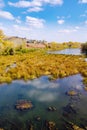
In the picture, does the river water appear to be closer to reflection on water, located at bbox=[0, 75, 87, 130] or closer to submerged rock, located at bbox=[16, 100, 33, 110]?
reflection on water, located at bbox=[0, 75, 87, 130]

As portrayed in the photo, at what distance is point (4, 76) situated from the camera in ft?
105

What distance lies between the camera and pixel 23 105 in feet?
65.5

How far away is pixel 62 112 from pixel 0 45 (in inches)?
1666

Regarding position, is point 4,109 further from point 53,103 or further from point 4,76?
point 4,76

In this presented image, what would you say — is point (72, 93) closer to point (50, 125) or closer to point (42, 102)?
point (42, 102)

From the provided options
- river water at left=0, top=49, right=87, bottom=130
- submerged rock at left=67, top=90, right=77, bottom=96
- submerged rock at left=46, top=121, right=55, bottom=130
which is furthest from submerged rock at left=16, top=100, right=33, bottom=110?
submerged rock at left=67, top=90, right=77, bottom=96

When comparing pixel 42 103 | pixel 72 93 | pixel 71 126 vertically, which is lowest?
pixel 71 126

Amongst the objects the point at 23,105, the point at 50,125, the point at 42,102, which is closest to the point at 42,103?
the point at 42,102

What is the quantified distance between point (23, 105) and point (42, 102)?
7.32 ft

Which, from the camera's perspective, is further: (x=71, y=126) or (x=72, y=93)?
(x=72, y=93)

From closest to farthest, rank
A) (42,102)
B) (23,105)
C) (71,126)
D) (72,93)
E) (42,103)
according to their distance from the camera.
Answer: (71,126)
(23,105)
(42,103)
(42,102)
(72,93)

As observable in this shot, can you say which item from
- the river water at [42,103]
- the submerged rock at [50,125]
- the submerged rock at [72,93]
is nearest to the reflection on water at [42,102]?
the river water at [42,103]

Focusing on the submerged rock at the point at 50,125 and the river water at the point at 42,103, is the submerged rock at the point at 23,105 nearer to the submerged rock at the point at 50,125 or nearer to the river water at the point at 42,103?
the river water at the point at 42,103

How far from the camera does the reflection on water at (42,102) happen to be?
17.0 meters
